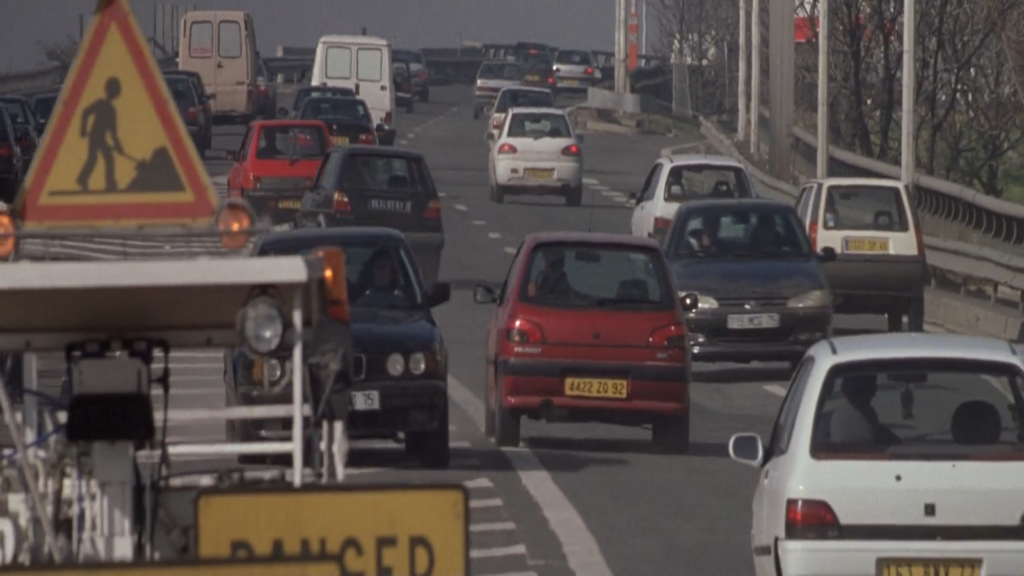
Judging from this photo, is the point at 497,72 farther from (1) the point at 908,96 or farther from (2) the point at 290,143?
(1) the point at 908,96

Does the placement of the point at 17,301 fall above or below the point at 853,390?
above

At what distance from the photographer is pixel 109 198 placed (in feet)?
18.5

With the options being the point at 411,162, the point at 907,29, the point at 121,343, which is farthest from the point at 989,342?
the point at 907,29

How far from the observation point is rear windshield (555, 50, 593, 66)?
297 feet

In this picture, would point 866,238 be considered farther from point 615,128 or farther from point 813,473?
point 615,128

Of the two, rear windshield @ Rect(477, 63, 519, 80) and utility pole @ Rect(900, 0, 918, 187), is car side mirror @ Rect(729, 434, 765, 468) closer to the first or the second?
utility pole @ Rect(900, 0, 918, 187)

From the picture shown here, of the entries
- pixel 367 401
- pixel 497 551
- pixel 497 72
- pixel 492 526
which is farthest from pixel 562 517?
pixel 497 72

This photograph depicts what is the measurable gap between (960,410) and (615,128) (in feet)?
195

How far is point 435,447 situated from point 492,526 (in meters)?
2.23

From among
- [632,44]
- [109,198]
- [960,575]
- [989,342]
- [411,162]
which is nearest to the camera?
[109,198]

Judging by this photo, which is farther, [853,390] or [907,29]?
[907,29]

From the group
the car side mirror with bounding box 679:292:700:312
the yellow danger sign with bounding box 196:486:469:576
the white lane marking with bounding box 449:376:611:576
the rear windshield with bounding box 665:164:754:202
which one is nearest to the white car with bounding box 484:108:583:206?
the rear windshield with bounding box 665:164:754:202

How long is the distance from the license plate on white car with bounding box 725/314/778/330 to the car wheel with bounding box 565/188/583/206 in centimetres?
2052

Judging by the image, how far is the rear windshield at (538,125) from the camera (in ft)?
134
